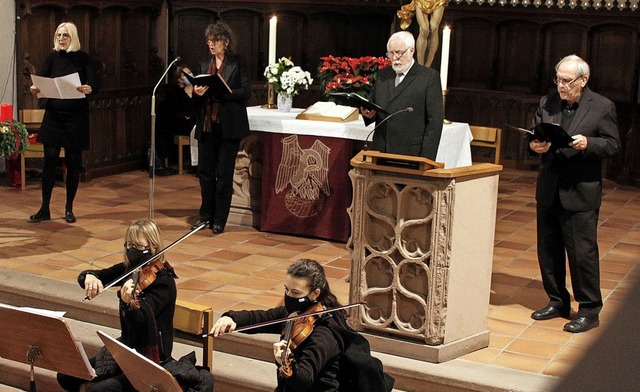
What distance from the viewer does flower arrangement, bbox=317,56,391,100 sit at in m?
6.87

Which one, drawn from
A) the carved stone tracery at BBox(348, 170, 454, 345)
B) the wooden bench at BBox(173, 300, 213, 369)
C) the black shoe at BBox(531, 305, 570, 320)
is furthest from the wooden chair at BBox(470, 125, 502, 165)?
the wooden bench at BBox(173, 300, 213, 369)

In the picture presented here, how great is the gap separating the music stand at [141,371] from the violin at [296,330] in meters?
0.44

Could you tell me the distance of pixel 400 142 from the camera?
5.25 metres

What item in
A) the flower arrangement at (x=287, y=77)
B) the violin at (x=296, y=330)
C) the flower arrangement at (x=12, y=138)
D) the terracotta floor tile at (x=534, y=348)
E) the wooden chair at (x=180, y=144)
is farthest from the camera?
the wooden chair at (x=180, y=144)

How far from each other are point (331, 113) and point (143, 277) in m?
3.27

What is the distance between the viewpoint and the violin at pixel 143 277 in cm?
371

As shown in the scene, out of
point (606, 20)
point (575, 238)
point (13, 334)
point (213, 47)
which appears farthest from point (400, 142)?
point (606, 20)

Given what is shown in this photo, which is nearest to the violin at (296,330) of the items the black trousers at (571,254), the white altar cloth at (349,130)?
the black trousers at (571,254)

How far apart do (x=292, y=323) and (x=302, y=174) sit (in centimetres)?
350

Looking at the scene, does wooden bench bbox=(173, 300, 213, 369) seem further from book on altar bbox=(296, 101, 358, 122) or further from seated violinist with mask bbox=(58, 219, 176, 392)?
book on altar bbox=(296, 101, 358, 122)

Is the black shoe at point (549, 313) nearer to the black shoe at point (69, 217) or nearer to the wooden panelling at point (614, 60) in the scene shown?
the black shoe at point (69, 217)

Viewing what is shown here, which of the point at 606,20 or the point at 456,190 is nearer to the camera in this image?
the point at 456,190

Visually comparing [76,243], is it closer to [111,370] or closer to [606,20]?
[111,370]

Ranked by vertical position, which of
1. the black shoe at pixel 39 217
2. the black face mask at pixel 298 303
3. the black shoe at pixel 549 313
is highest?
the black face mask at pixel 298 303
